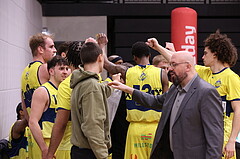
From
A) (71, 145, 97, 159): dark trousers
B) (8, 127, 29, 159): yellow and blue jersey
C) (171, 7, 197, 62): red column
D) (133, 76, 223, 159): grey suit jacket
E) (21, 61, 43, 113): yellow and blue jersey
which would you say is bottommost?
(8, 127, 29, 159): yellow and blue jersey

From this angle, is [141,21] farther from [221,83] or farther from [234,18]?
[221,83]

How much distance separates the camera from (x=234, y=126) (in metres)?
3.99

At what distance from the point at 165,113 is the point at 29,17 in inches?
213

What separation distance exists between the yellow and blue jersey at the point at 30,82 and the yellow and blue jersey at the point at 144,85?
1.27 metres

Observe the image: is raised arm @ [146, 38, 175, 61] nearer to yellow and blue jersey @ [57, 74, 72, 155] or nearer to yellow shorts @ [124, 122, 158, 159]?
yellow and blue jersey @ [57, 74, 72, 155]

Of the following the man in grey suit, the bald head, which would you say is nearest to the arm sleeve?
the man in grey suit

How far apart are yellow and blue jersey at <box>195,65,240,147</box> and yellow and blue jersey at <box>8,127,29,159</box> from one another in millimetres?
2532

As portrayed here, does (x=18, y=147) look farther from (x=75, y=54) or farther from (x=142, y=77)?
(x=75, y=54)

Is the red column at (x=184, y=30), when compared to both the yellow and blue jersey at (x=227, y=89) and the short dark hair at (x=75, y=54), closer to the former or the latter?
the yellow and blue jersey at (x=227, y=89)

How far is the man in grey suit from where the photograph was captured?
10.3 feet

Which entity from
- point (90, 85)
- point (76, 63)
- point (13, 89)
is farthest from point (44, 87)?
point (13, 89)

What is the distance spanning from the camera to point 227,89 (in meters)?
4.14

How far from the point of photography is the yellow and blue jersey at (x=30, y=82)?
475 centimetres

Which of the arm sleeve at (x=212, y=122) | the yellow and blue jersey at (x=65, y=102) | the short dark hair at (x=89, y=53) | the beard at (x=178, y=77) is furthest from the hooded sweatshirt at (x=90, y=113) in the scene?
the arm sleeve at (x=212, y=122)
